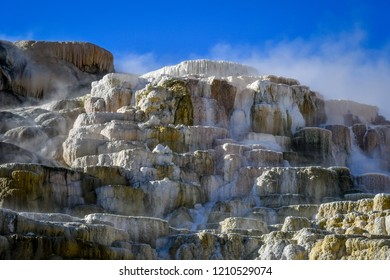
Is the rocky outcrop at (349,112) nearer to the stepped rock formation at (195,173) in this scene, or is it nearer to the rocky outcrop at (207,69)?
the stepped rock formation at (195,173)

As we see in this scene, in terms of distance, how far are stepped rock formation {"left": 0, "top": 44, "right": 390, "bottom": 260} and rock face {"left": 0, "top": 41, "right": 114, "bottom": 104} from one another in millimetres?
919

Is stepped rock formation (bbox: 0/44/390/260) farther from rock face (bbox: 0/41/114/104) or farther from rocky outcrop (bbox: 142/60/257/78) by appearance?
rock face (bbox: 0/41/114/104)

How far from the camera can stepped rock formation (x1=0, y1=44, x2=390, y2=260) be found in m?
17.1

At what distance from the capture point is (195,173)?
23.5 meters

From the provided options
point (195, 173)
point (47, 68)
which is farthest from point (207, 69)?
point (195, 173)

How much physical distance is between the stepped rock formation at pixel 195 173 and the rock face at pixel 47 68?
92 centimetres

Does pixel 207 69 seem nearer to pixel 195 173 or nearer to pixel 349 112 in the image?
pixel 349 112

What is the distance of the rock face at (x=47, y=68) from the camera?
3559 cm

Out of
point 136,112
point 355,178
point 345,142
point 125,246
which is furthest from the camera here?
point 345,142

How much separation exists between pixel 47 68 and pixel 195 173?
1504 centimetres

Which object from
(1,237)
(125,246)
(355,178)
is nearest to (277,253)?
(125,246)
